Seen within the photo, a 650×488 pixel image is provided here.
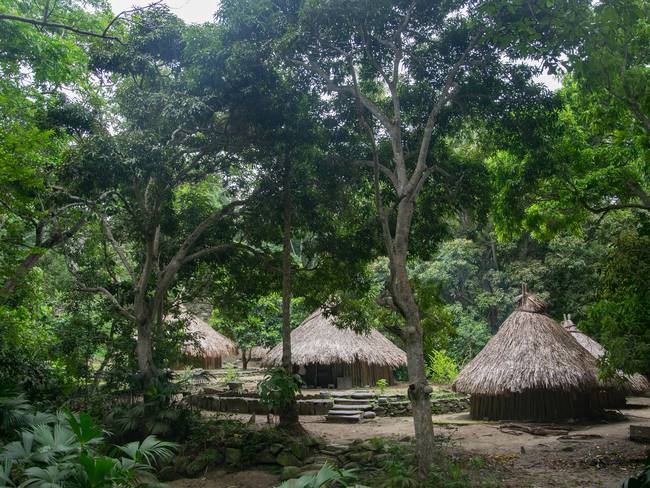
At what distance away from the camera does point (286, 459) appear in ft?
31.4

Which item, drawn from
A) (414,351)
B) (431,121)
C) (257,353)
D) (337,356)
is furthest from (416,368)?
(257,353)

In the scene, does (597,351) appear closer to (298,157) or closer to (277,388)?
(277,388)

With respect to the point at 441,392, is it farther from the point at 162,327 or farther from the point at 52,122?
the point at 52,122

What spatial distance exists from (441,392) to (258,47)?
43.3 feet

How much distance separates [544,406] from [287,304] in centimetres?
772

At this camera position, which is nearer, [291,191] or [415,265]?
A: [291,191]

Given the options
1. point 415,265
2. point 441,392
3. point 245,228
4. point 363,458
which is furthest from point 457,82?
point 415,265

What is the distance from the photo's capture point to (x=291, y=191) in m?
11.3

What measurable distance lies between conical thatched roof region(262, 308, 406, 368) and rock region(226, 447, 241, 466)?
9528mm

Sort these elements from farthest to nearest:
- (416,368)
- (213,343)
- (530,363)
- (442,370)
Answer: (213,343) < (442,370) < (530,363) < (416,368)

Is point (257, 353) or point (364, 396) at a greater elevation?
point (257, 353)

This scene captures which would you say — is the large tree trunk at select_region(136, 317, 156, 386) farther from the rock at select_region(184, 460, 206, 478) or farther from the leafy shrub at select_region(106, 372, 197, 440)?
the rock at select_region(184, 460, 206, 478)

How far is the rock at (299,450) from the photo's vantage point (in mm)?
9773

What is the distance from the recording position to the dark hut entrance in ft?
70.9
